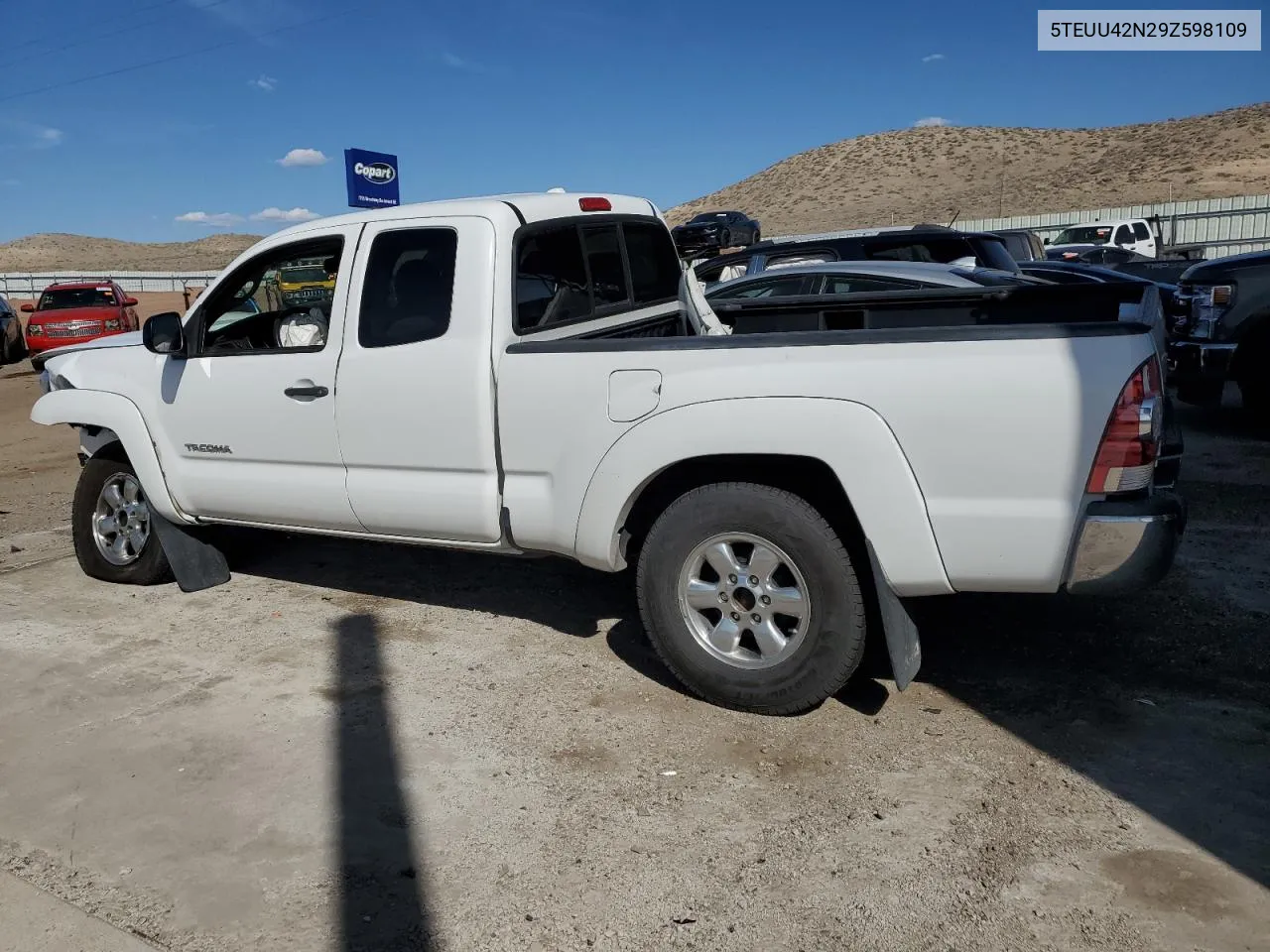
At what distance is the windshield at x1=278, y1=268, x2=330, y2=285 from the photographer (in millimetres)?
5250

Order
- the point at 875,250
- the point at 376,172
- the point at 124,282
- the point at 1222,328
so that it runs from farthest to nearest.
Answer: the point at 124,282 → the point at 376,172 → the point at 875,250 → the point at 1222,328

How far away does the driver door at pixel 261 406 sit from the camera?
484 cm

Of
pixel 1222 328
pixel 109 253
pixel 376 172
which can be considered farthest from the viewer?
pixel 109 253

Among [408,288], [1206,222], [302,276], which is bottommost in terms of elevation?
[408,288]

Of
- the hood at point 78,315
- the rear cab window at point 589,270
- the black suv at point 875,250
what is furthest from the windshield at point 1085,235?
the rear cab window at point 589,270

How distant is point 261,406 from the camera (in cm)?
503

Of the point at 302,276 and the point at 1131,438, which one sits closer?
the point at 1131,438

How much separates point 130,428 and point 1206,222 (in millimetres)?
30904

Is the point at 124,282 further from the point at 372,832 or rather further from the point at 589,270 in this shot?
the point at 372,832

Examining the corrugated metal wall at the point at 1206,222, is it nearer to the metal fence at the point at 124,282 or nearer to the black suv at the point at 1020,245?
the black suv at the point at 1020,245

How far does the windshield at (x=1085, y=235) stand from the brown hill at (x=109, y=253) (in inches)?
2273

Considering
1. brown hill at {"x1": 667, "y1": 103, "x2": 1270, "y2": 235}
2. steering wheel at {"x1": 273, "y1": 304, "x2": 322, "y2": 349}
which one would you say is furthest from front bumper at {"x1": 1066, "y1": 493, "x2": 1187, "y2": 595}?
brown hill at {"x1": 667, "y1": 103, "x2": 1270, "y2": 235}

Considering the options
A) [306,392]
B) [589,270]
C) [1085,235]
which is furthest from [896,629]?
[1085,235]

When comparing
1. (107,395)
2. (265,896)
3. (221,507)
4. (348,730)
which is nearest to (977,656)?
(348,730)
